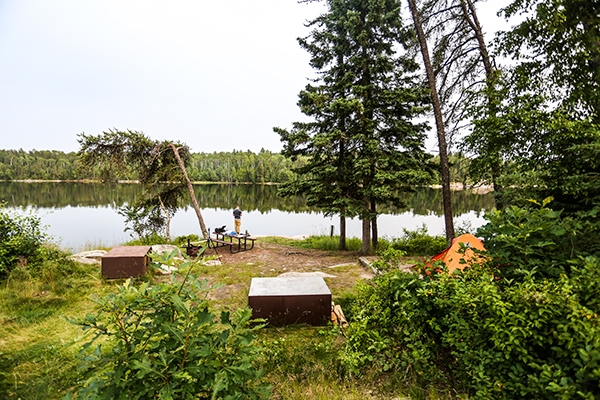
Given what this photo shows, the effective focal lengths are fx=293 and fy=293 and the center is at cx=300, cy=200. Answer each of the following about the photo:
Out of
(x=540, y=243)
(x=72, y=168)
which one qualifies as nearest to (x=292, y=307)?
(x=540, y=243)

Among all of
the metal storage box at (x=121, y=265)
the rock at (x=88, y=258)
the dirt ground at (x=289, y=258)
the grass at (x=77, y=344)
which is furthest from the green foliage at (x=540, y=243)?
the rock at (x=88, y=258)

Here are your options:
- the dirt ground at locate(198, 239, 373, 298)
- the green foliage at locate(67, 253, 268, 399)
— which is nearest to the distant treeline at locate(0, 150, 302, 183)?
the dirt ground at locate(198, 239, 373, 298)

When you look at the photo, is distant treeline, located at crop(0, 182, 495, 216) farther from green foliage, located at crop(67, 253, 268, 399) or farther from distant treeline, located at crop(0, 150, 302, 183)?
distant treeline, located at crop(0, 150, 302, 183)

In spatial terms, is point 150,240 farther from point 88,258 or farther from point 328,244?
point 328,244

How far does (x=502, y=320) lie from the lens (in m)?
2.11

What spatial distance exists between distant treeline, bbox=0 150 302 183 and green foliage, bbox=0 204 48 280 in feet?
194

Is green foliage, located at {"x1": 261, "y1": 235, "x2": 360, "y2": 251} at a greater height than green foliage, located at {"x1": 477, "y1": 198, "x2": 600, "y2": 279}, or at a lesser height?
lesser

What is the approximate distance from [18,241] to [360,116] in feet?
32.0

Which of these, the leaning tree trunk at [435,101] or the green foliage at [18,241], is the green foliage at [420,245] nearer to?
the leaning tree trunk at [435,101]

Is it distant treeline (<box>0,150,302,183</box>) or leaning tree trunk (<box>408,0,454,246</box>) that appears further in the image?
distant treeline (<box>0,150,302,183</box>)

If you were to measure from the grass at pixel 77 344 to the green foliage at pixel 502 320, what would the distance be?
10.9 inches

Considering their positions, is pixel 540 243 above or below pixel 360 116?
below

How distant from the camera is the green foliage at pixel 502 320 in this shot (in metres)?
1.88

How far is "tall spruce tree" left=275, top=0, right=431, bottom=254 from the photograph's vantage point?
9.50 m
